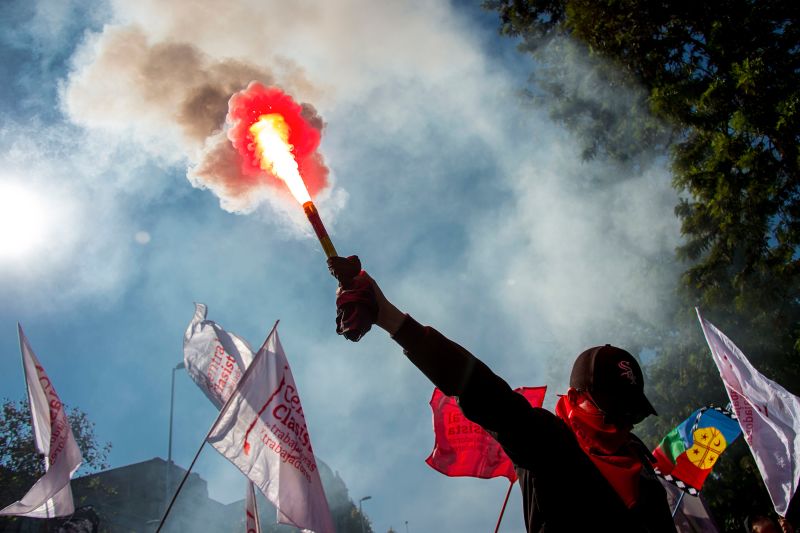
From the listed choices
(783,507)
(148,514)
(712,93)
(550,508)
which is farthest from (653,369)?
(148,514)

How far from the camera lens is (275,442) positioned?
584cm

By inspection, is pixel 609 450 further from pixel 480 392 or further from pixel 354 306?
pixel 354 306

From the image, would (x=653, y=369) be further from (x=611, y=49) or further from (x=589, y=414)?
(x=589, y=414)

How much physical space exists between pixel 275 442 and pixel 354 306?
4.68m

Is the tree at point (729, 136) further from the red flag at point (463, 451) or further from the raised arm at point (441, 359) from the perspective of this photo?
the raised arm at point (441, 359)

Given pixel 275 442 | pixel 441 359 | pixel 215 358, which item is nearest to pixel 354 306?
pixel 441 359

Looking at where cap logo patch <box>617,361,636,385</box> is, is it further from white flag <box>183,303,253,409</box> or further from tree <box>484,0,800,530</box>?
tree <box>484,0,800,530</box>

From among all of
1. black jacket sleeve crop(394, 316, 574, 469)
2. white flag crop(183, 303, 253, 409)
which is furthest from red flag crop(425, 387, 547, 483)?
black jacket sleeve crop(394, 316, 574, 469)

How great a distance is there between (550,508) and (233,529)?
147 feet

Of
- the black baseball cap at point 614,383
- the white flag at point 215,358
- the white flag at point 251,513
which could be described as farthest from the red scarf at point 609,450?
the white flag at point 215,358

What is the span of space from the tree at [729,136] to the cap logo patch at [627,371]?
7884 millimetres

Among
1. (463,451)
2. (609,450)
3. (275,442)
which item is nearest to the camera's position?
(609,450)

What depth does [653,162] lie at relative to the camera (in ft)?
47.6

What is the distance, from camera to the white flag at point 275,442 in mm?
5539
